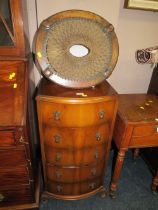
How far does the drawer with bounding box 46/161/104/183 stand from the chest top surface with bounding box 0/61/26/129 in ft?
1.78

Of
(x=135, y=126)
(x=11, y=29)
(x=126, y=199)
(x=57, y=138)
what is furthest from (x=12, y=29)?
(x=126, y=199)

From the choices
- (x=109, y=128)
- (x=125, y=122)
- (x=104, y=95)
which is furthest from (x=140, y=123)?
(x=104, y=95)

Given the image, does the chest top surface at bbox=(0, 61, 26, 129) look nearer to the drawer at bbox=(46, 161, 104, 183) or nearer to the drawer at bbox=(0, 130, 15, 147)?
the drawer at bbox=(0, 130, 15, 147)

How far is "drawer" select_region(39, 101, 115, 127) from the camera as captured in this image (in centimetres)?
111

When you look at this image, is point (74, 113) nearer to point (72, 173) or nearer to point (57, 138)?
point (57, 138)

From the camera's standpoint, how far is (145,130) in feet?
4.30

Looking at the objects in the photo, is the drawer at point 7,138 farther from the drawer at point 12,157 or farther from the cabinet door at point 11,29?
the cabinet door at point 11,29

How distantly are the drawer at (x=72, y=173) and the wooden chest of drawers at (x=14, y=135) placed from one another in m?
0.17

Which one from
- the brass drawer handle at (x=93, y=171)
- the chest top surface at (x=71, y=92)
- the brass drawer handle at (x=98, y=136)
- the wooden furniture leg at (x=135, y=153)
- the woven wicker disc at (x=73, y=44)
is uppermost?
the woven wicker disc at (x=73, y=44)

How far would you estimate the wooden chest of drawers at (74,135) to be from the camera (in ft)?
3.67

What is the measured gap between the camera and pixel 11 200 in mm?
1318

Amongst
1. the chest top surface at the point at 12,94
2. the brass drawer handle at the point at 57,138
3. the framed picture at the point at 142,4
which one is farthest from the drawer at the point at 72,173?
the framed picture at the point at 142,4

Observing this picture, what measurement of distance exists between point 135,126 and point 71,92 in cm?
49

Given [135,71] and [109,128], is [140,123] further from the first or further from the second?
[135,71]
